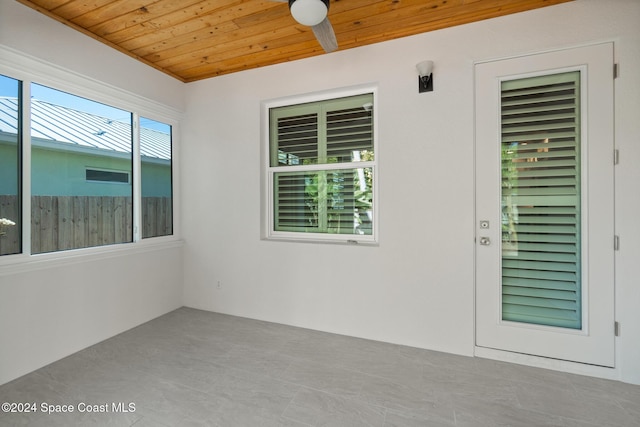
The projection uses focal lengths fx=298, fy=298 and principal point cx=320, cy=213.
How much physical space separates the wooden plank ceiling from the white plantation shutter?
695 millimetres

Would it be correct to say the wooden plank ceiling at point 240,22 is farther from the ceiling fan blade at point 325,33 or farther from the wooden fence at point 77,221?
the wooden fence at point 77,221

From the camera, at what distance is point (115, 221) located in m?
2.95

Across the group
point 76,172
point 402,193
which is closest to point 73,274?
point 76,172

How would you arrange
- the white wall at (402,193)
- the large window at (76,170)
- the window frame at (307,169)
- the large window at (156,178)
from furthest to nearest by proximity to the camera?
the large window at (156,178), the window frame at (307,169), the large window at (76,170), the white wall at (402,193)

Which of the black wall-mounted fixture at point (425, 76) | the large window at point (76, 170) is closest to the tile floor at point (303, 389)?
the large window at point (76, 170)

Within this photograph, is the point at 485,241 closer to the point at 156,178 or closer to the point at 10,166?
the point at 156,178

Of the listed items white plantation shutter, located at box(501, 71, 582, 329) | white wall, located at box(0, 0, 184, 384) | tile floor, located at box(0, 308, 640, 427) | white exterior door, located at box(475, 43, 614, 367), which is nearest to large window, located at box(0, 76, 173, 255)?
white wall, located at box(0, 0, 184, 384)

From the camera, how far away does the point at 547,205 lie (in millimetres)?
2266

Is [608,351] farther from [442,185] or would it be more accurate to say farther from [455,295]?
[442,185]

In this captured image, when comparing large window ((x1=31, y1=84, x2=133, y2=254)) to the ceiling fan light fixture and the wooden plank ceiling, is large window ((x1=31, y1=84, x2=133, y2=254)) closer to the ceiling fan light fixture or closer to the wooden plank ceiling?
the wooden plank ceiling

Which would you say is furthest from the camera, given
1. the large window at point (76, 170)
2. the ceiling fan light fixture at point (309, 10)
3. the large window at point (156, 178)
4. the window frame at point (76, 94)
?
the large window at point (156, 178)

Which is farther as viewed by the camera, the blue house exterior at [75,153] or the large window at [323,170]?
the large window at [323,170]

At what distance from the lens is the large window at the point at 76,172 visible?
87.1 inches

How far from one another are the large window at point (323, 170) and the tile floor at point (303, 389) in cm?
112
